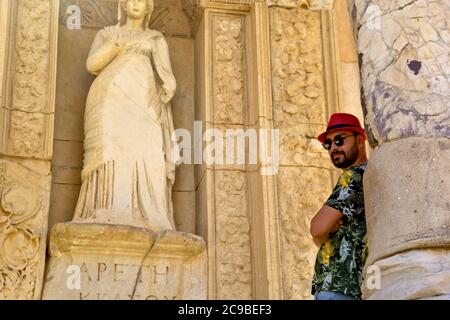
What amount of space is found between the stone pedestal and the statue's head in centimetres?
225

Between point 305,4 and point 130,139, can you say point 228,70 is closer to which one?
point 305,4

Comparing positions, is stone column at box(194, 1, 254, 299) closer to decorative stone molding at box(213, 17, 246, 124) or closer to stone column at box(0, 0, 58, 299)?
decorative stone molding at box(213, 17, 246, 124)

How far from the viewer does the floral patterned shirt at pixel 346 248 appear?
529 cm

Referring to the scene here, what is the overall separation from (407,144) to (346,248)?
2.20ft

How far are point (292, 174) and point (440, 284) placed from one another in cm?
414

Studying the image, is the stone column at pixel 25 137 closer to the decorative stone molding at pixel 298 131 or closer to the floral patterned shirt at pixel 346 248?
the decorative stone molding at pixel 298 131

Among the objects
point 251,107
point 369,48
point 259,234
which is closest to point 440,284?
point 369,48

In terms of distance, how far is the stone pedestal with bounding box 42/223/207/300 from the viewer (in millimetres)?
7980

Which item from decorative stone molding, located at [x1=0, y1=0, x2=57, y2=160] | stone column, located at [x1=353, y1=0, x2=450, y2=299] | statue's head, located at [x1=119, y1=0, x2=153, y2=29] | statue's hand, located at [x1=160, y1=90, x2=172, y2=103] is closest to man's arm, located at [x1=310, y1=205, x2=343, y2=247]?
stone column, located at [x1=353, y1=0, x2=450, y2=299]

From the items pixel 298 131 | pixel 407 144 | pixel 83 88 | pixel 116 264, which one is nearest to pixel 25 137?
pixel 83 88

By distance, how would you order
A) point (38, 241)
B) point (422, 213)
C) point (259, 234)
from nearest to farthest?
point (422, 213) → point (38, 241) → point (259, 234)

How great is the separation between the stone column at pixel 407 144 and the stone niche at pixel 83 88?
3540 millimetres
